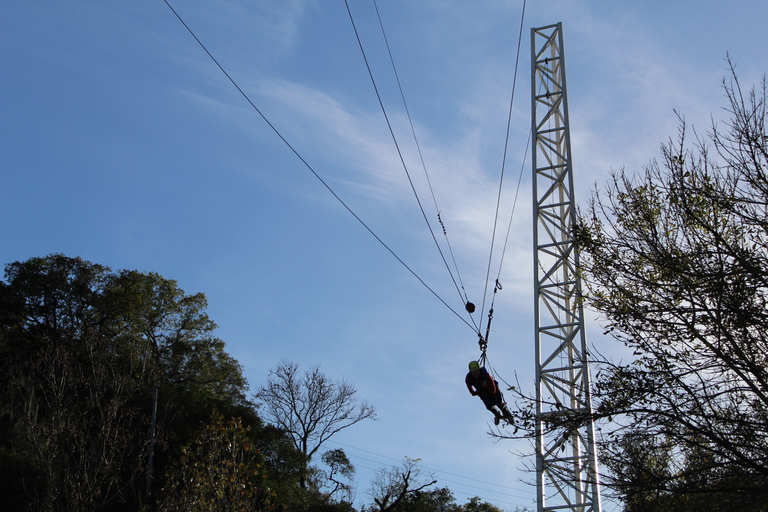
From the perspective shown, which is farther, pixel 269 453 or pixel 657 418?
pixel 269 453

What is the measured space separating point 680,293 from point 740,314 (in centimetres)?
76

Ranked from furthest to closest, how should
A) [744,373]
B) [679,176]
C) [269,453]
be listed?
[269,453] < [679,176] < [744,373]

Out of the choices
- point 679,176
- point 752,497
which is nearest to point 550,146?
point 679,176

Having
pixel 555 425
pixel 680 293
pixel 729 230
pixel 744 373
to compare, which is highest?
pixel 729 230

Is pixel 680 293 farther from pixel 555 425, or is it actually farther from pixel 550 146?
pixel 550 146

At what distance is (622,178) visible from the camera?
7.72m

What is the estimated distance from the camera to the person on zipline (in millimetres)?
9969

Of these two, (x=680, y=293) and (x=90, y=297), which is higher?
(x=90, y=297)

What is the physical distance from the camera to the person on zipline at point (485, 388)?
9.97 metres

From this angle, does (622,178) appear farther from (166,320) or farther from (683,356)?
(166,320)

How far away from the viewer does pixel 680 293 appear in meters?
6.39

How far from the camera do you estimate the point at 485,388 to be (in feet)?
32.8

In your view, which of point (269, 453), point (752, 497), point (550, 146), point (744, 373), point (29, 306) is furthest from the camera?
point (29, 306)

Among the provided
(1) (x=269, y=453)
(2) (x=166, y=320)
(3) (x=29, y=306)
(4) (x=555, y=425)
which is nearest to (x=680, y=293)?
(4) (x=555, y=425)
